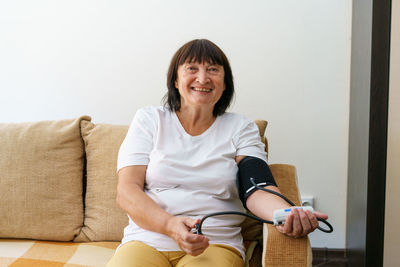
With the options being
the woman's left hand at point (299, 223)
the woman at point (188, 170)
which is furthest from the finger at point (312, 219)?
the woman at point (188, 170)

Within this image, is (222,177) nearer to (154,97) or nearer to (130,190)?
(130,190)

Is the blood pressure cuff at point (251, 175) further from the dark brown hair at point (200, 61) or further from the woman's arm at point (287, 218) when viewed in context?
the dark brown hair at point (200, 61)

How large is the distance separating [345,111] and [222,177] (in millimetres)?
900

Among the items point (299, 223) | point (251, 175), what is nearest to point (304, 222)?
point (299, 223)

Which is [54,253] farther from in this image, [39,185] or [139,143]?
[139,143]

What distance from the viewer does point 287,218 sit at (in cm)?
94

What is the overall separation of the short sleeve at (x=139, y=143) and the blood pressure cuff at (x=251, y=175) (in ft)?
1.07

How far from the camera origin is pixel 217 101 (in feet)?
4.59

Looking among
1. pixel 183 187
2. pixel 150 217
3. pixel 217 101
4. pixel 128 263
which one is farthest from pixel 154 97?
pixel 128 263

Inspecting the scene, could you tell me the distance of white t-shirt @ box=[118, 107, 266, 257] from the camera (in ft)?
3.86

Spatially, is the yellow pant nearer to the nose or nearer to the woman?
the woman

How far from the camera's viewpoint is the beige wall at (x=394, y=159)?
5.25 ft

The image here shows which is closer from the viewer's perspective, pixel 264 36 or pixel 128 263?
pixel 128 263

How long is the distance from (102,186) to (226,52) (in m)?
0.88
